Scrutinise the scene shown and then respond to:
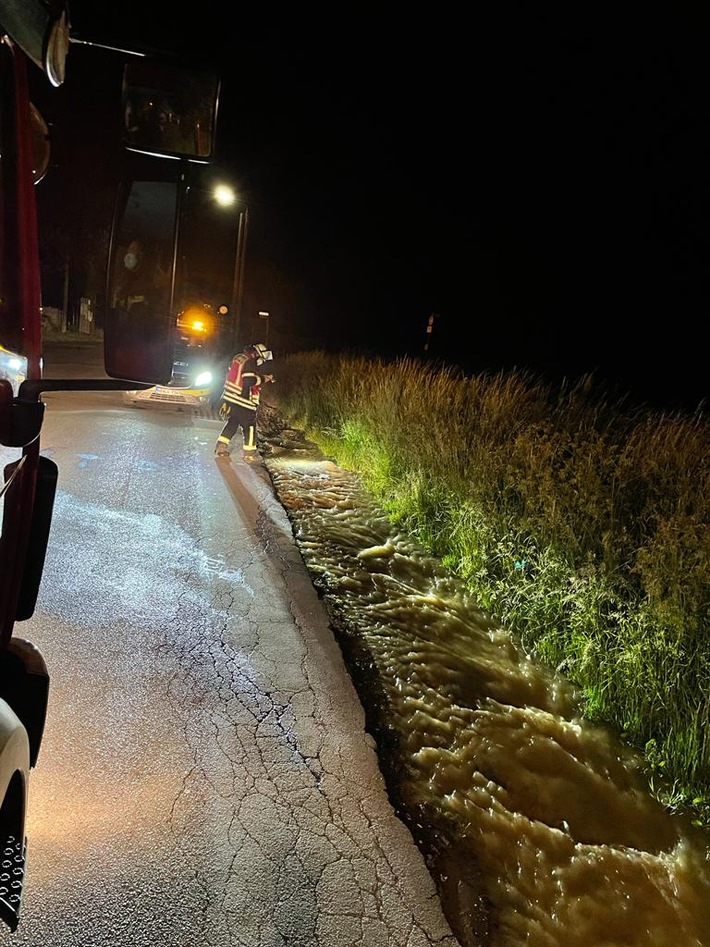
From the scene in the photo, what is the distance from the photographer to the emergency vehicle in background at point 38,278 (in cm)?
168

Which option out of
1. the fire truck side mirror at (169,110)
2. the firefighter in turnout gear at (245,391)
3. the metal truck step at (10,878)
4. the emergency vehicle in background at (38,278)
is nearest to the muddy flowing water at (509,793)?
the metal truck step at (10,878)

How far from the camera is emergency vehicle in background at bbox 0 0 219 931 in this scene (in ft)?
5.50

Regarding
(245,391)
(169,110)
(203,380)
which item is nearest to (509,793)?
(169,110)

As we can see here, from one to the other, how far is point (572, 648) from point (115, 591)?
314cm

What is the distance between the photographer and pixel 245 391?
8938mm

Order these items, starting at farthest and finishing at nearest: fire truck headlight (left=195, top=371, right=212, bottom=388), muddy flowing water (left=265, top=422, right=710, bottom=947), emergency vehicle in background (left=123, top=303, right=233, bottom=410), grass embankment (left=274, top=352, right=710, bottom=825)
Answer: fire truck headlight (left=195, top=371, right=212, bottom=388)
emergency vehicle in background (left=123, top=303, right=233, bottom=410)
grass embankment (left=274, top=352, right=710, bottom=825)
muddy flowing water (left=265, top=422, right=710, bottom=947)

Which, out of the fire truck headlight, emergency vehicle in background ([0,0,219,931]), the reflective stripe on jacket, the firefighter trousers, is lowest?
the fire truck headlight

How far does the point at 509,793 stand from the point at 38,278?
292 centimetres

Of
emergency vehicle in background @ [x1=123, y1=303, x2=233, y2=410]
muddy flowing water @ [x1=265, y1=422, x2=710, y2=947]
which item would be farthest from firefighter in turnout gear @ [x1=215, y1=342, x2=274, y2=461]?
muddy flowing water @ [x1=265, y1=422, x2=710, y2=947]

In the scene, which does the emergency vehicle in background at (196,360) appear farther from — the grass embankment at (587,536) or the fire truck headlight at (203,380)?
the grass embankment at (587,536)

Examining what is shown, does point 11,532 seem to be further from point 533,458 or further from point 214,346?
point 214,346

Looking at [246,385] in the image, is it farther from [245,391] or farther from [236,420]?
[236,420]

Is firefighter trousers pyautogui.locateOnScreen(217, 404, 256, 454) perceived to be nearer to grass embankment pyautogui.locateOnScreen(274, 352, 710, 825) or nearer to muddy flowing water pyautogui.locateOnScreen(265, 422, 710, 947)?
grass embankment pyautogui.locateOnScreen(274, 352, 710, 825)

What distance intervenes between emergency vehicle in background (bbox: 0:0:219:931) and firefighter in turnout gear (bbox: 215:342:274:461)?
269 inches
